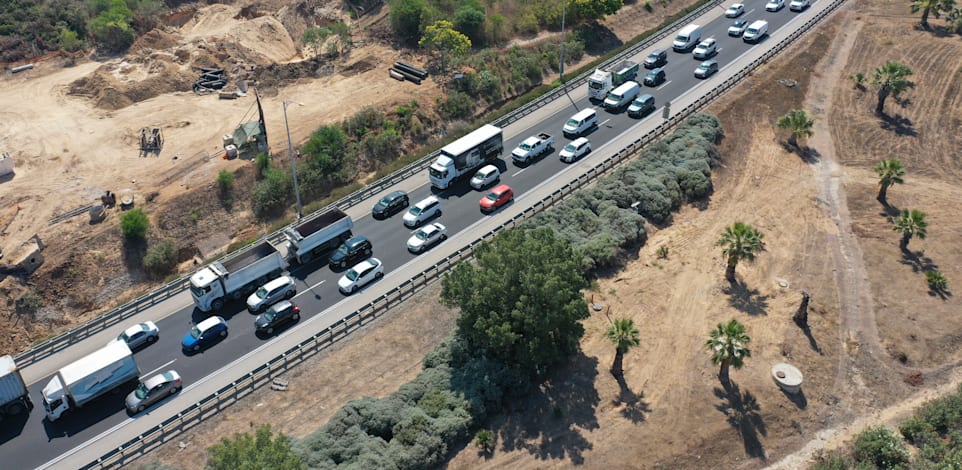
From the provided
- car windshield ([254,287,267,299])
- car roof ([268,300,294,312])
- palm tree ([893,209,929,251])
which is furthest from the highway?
palm tree ([893,209,929,251])

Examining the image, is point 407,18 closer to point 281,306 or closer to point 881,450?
point 281,306

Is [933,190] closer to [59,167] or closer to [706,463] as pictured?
[706,463]

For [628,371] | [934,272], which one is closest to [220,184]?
[628,371]

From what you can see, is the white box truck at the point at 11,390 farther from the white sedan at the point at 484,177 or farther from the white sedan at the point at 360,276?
the white sedan at the point at 484,177

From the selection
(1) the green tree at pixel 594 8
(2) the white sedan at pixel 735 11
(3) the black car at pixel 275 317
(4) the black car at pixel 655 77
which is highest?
(1) the green tree at pixel 594 8

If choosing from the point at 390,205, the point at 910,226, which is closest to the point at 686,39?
the point at 910,226

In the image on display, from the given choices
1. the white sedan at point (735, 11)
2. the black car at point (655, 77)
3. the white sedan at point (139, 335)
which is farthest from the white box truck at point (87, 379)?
the white sedan at point (735, 11)
